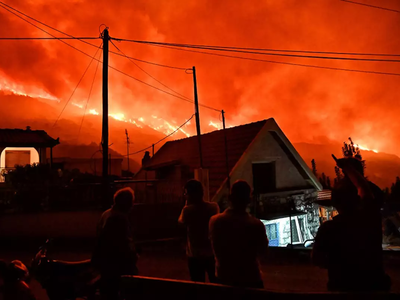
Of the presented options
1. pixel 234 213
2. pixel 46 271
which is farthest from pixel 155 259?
pixel 234 213

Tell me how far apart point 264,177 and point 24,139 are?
41.7ft

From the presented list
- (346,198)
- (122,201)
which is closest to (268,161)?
(122,201)

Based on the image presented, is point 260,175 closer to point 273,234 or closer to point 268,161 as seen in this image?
point 268,161

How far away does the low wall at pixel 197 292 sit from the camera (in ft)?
5.82

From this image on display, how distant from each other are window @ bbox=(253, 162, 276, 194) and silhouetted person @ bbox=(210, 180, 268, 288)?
28.8 ft

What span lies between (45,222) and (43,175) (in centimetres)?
188

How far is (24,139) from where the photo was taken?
15273mm

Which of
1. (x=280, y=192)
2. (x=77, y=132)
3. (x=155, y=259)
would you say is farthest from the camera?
(x=77, y=132)

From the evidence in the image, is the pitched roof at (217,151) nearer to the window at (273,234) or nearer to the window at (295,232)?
the window at (273,234)

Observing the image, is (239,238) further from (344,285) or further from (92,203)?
(92,203)

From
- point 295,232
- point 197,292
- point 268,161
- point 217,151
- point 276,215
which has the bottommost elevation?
point 295,232

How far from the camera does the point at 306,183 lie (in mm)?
12109

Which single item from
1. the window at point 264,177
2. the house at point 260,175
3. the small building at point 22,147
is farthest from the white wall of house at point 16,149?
the window at point 264,177

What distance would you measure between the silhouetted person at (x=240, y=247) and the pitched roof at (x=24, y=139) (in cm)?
1532
